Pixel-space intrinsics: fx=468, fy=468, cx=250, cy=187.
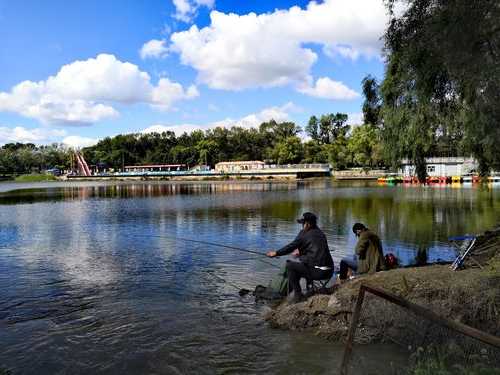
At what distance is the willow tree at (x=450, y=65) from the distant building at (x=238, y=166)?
120 metres

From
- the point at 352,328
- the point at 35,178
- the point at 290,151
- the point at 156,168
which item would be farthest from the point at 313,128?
the point at 352,328

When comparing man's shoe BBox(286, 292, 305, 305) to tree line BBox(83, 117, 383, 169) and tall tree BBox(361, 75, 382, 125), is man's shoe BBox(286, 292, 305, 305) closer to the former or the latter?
tall tree BBox(361, 75, 382, 125)

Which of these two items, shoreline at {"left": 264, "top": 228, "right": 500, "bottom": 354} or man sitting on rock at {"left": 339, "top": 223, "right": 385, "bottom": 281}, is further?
man sitting on rock at {"left": 339, "top": 223, "right": 385, "bottom": 281}

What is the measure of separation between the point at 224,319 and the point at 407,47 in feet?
31.8

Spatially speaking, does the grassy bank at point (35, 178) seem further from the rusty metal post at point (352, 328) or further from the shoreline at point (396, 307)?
the rusty metal post at point (352, 328)

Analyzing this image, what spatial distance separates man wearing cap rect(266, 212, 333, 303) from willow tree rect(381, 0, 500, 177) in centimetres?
543

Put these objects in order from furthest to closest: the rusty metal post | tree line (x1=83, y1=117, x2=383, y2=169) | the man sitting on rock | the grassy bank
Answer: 1. the grassy bank
2. tree line (x1=83, y1=117, x2=383, y2=169)
3. the man sitting on rock
4. the rusty metal post

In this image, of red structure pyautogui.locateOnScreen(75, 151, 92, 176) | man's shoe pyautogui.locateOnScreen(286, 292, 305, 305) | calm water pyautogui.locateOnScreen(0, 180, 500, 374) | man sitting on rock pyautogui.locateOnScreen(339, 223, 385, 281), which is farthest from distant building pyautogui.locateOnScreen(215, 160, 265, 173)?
man's shoe pyautogui.locateOnScreen(286, 292, 305, 305)

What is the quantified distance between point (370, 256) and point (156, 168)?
173788mm

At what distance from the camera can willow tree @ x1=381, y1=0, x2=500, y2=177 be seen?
10.4 meters

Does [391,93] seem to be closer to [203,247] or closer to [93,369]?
[203,247]

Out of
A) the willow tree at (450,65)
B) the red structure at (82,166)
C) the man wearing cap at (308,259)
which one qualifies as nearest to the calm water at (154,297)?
the man wearing cap at (308,259)

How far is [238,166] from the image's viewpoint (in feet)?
493

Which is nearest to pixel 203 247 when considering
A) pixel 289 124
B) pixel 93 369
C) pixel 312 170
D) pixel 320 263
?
pixel 320 263
